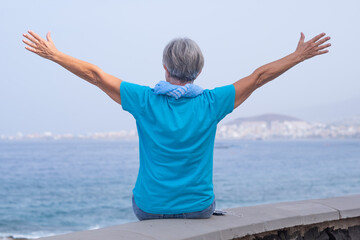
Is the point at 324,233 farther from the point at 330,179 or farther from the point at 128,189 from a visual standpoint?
the point at 330,179

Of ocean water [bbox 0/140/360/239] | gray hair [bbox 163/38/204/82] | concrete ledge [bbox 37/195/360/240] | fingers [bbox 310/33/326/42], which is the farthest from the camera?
ocean water [bbox 0/140/360/239]

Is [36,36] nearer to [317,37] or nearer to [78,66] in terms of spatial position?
[78,66]

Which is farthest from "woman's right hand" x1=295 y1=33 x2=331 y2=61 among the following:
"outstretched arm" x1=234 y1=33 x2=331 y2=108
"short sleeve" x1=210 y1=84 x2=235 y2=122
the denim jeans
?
the denim jeans

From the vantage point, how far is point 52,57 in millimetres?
2504

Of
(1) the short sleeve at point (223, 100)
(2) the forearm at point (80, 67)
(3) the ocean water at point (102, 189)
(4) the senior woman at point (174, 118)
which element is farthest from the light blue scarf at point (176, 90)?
(3) the ocean water at point (102, 189)

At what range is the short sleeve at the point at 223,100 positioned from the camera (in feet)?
8.06


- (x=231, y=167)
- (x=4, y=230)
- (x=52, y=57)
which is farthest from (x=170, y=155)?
(x=231, y=167)

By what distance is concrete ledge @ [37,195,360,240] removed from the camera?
2025 millimetres

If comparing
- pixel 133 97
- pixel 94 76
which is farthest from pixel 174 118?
pixel 94 76

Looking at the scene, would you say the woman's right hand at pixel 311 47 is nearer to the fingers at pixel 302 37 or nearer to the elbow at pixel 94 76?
the fingers at pixel 302 37

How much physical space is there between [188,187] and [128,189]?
131ft

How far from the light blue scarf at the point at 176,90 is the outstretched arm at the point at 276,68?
227 millimetres

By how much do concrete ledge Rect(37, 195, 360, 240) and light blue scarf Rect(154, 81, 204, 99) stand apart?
0.65m

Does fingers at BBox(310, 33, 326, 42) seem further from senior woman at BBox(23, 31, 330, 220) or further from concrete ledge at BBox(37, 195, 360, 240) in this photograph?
concrete ledge at BBox(37, 195, 360, 240)
